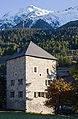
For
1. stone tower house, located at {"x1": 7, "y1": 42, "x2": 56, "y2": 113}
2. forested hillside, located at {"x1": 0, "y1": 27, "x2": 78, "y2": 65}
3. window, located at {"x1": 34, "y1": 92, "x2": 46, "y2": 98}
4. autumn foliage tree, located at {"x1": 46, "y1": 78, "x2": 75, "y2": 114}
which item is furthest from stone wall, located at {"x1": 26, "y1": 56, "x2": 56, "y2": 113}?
forested hillside, located at {"x1": 0, "y1": 27, "x2": 78, "y2": 65}

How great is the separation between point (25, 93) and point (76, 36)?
423 ft

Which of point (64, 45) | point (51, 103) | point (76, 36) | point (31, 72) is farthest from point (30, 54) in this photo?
point (76, 36)

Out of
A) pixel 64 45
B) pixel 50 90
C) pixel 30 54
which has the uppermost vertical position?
pixel 64 45

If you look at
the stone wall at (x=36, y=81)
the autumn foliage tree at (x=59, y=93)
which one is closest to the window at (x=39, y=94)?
the stone wall at (x=36, y=81)

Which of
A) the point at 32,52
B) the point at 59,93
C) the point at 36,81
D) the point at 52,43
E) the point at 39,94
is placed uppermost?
the point at 52,43

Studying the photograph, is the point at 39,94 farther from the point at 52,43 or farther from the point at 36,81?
the point at 52,43

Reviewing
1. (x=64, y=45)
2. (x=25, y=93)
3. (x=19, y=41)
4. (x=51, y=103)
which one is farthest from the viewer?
(x=19, y=41)

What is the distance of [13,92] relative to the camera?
140 ft

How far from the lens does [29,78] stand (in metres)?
40.5

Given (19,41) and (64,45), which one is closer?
(64,45)

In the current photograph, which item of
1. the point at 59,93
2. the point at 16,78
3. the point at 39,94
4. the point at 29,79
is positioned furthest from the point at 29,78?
the point at 59,93

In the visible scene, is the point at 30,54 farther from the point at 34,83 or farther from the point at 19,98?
the point at 19,98

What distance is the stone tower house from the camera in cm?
4012

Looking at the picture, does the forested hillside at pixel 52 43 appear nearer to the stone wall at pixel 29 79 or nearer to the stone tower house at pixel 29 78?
the stone tower house at pixel 29 78
